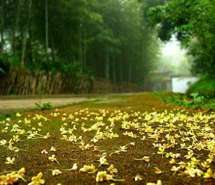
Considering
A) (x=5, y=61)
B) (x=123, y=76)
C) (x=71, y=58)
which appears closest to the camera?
(x=5, y=61)

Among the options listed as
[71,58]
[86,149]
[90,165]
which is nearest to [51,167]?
[90,165]

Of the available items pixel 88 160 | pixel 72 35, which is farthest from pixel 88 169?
pixel 72 35

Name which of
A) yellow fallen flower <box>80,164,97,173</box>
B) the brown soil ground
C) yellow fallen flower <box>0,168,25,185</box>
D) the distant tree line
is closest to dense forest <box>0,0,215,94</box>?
the distant tree line

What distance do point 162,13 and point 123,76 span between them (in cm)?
3078

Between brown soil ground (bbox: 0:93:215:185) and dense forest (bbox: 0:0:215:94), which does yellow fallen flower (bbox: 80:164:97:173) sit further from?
dense forest (bbox: 0:0:215:94)

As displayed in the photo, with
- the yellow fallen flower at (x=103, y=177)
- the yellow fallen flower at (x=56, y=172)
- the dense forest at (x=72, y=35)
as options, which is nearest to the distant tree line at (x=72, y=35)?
the dense forest at (x=72, y=35)

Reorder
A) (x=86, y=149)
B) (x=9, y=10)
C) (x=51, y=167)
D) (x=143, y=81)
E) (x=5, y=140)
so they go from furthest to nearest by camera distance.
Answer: (x=143, y=81)
(x=9, y=10)
(x=5, y=140)
(x=86, y=149)
(x=51, y=167)

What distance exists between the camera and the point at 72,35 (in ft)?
93.2

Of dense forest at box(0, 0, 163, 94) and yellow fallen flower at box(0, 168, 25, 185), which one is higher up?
dense forest at box(0, 0, 163, 94)

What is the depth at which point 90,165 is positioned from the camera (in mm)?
3244

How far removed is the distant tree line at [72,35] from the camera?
2242 centimetres

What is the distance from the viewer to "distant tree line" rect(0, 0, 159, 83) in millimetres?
22422

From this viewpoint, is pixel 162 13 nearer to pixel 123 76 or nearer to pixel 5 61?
pixel 5 61

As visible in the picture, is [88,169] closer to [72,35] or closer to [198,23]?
[198,23]
